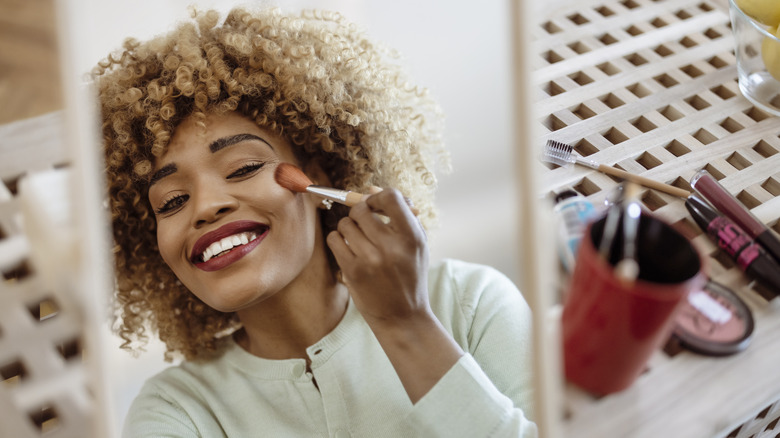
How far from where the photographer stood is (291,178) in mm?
745

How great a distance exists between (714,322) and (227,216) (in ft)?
1.47

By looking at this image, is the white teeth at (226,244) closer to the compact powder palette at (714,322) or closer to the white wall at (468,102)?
the compact powder palette at (714,322)

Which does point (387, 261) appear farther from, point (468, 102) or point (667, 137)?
point (468, 102)

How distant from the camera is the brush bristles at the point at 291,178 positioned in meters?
0.74

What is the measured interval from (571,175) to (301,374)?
35 centimetres

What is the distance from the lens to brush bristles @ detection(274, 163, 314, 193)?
742 mm

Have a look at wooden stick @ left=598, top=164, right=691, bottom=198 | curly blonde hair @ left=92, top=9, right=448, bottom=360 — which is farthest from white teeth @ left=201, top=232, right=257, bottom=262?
wooden stick @ left=598, top=164, right=691, bottom=198

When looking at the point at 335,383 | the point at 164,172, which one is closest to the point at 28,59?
the point at 164,172

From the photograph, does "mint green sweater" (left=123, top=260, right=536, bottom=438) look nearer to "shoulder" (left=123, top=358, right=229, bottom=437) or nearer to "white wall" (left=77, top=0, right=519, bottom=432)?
"shoulder" (left=123, top=358, right=229, bottom=437)

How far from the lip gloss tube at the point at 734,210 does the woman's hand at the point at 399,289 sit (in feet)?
0.79

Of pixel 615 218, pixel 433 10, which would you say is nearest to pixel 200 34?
pixel 615 218

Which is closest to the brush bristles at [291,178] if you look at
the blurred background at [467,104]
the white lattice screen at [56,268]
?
the white lattice screen at [56,268]

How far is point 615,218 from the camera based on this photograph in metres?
0.44

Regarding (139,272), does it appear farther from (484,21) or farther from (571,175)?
(484,21)
